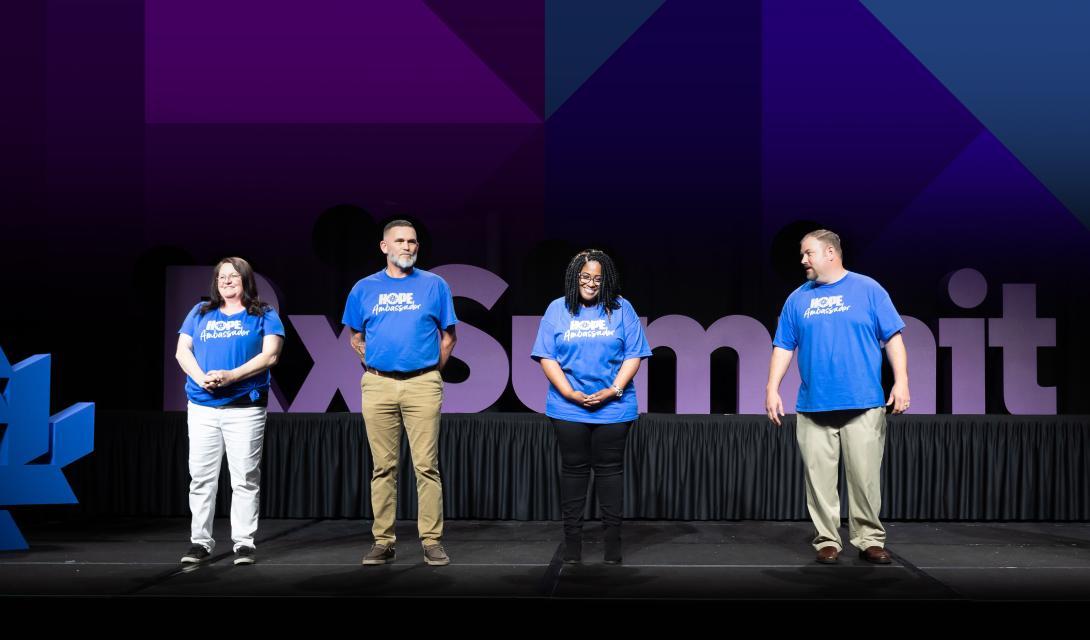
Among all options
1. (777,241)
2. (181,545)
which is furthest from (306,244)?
(777,241)

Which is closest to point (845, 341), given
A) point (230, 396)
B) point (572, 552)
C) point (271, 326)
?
point (572, 552)

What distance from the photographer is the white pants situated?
14.3 feet

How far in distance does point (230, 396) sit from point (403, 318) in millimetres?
808

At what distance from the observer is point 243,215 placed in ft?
20.3

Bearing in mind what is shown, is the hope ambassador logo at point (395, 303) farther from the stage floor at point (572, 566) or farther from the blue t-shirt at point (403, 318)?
the stage floor at point (572, 566)

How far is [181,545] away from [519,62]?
329 cm

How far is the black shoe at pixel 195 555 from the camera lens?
4324mm

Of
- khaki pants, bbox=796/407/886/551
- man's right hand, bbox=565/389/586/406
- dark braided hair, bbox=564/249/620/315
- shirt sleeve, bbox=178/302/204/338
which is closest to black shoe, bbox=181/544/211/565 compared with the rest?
shirt sleeve, bbox=178/302/204/338

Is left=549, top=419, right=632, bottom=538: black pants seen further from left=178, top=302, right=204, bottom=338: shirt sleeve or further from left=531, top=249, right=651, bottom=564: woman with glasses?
left=178, top=302, right=204, bottom=338: shirt sleeve

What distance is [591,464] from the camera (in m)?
4.35

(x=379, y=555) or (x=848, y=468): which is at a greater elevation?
(x=848, y=468)

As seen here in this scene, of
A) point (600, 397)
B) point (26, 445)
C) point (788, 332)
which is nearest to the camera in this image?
point (600, 397)

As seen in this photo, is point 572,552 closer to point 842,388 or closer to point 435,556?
point 435,556

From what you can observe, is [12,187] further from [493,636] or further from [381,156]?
[493,636]
